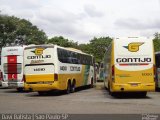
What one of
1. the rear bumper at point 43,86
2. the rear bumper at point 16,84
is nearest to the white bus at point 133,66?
the rear bumper at point 43,86

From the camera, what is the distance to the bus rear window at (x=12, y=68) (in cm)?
2898

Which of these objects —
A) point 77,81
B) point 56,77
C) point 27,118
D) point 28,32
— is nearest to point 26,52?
point 56,77

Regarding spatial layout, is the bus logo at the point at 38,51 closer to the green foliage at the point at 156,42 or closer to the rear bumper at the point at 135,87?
the rear bumper at the point at 135,87


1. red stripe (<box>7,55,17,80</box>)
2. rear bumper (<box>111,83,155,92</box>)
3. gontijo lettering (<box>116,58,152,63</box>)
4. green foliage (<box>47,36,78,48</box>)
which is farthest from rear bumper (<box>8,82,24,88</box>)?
green foliage (<box>47,36,78,48</box>)

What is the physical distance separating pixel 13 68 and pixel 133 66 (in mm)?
10752

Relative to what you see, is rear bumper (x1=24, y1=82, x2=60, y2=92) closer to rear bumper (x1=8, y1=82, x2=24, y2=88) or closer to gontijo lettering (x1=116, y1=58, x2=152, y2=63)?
gontijo lettering (x1=116, y1=58, x2=152, y2=63)

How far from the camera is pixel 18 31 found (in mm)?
65562

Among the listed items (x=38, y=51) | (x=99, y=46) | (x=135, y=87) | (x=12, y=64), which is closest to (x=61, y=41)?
(x=99, y=46)

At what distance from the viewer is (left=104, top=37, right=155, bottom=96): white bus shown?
69.9 feet

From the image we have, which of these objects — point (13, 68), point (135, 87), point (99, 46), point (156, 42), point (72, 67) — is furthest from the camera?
point (99, 46)

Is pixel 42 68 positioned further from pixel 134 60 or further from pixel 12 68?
pixel 12 68

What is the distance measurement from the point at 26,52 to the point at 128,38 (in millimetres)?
6517

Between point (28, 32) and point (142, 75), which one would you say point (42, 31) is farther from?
point (142, 75)

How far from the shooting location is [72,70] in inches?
1081
